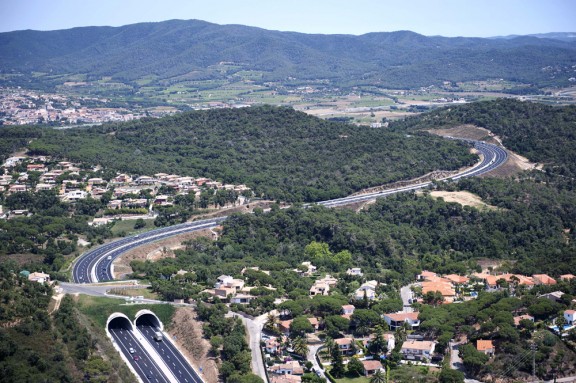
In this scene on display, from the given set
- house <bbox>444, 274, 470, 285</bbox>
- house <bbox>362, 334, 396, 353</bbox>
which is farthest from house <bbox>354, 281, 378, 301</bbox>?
house <bbox>444, 274, 470, 285</bbox>

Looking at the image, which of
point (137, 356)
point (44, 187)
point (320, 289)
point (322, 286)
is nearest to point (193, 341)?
point (137, 356)

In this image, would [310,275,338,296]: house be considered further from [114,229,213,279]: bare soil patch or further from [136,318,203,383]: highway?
[114,229,213,279]: bare soil patch

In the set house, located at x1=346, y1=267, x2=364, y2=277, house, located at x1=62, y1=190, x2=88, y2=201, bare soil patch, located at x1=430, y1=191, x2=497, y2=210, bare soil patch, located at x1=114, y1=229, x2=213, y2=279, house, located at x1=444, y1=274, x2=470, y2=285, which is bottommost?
house, located at x1=444, y1=274, x2=470, y2=285

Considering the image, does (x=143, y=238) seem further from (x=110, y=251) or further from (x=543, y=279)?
(x=543, y=279)

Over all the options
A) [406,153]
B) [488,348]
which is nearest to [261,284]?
[488,348]

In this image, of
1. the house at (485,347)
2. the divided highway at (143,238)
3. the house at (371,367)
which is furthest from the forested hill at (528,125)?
the house at (371,367)

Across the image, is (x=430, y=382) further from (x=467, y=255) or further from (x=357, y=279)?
(x=467, y=255)
